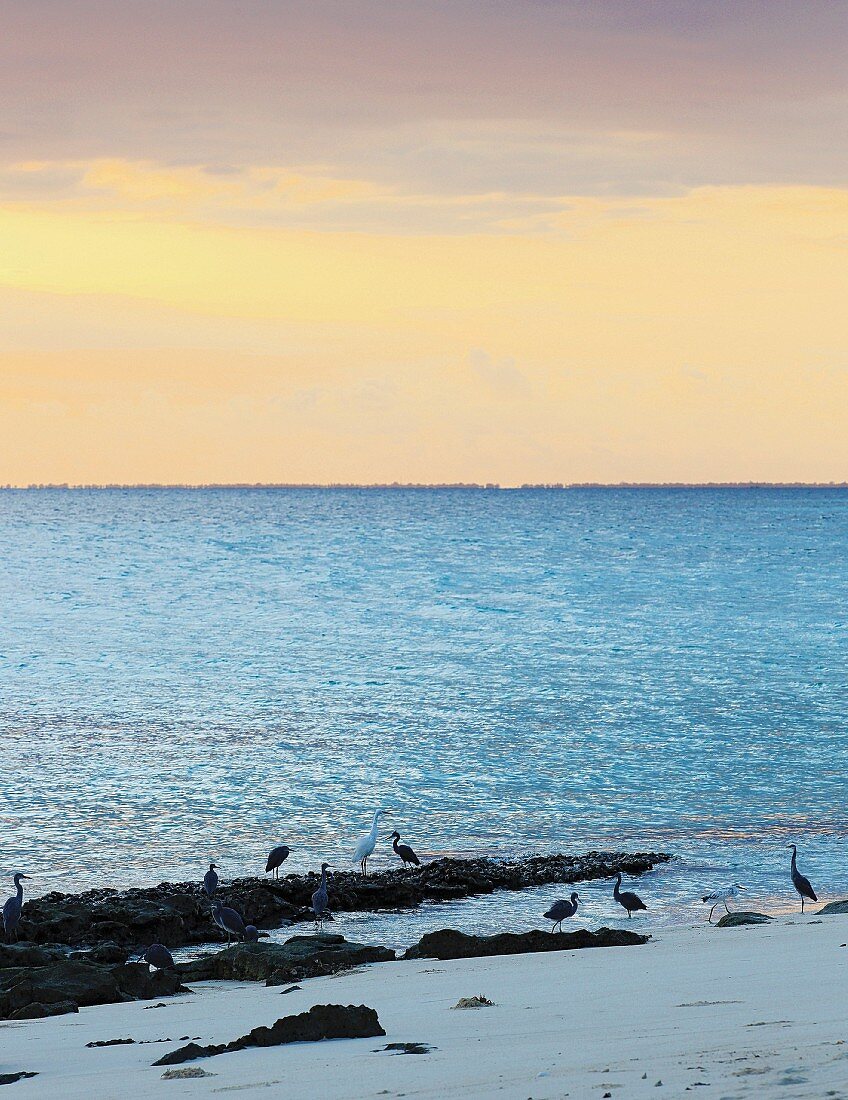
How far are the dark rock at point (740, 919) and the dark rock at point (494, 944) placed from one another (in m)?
1.73

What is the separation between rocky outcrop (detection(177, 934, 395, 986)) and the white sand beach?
0.41m

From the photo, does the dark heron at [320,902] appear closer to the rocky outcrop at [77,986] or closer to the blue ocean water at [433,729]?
the blue ocean water at [433,729]

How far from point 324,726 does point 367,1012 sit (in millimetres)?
24029

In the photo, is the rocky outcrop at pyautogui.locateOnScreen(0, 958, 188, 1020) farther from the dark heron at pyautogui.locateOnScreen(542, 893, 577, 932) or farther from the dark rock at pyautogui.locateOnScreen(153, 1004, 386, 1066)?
the dark heron at pyautogui.locateOnScreen(542, 893, 577, 932)

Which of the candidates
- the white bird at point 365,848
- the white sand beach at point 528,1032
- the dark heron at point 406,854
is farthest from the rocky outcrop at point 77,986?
the white bird at point 365,848

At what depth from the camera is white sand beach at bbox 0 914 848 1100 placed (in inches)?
274

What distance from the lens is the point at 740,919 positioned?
15.3 m

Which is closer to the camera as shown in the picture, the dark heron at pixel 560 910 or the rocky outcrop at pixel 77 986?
the rocky outcrop at pixel 77 986

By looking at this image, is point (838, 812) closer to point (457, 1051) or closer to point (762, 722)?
point (762, 722)

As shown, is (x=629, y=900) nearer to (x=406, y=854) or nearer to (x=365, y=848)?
(x=406, y=854)

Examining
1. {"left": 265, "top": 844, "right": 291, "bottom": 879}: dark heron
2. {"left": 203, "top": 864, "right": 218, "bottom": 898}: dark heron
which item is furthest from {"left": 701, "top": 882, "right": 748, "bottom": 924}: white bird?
{"left": 203, "top": 864, "right": 218, "bottom": 898}: dark heron

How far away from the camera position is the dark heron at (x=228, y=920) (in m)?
15.3

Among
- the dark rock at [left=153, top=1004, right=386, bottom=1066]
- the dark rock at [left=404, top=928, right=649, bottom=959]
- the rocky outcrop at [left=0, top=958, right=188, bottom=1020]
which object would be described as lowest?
the dark rock at [left=404, top=928, right=649, bottom=959]

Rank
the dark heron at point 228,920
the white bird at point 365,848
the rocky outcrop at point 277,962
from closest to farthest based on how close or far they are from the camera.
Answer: the rocky outcrop at point 277,962 < the dark heron at point 228,920 < the white bird at point 365,848
